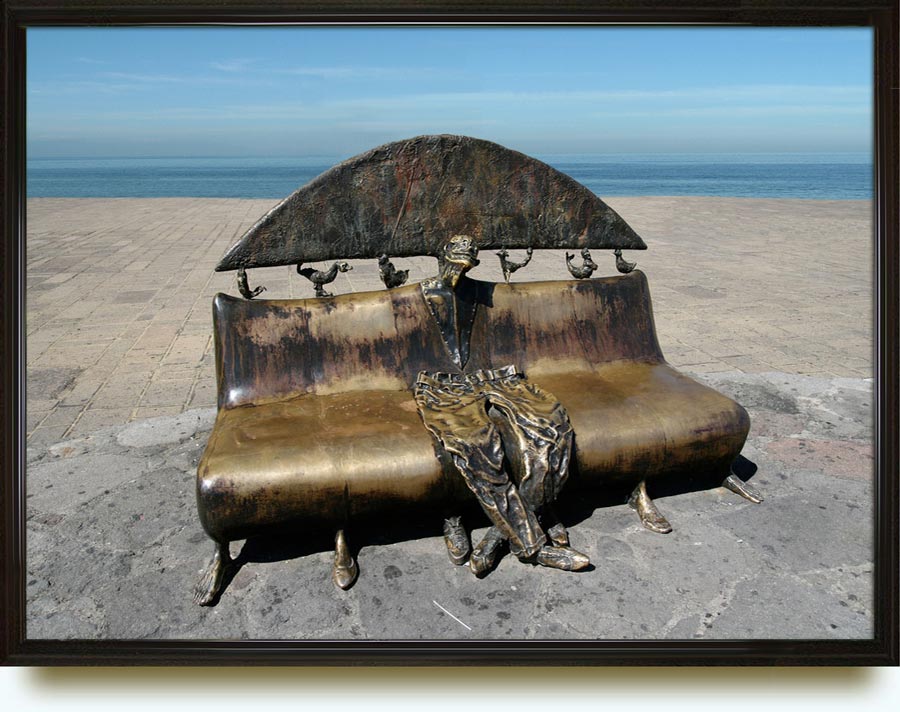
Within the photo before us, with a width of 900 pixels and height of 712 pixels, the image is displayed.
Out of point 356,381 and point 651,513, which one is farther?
point 356,381

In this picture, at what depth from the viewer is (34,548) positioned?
11.5 ft

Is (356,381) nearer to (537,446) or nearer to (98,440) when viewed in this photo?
(537,446)

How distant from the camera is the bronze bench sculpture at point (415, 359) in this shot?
3.23 metres

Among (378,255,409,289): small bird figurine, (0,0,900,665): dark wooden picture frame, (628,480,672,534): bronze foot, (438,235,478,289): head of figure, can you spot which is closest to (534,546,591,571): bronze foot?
(628,480,672,534): bronze foot

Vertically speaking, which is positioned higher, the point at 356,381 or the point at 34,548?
the point at 356,381

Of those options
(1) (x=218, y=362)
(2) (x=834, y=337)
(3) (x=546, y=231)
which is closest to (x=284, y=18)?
(1) (x=218, y=362)

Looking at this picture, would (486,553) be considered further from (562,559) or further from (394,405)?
(394,405)

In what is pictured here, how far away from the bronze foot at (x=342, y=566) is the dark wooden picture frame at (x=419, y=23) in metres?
0.58

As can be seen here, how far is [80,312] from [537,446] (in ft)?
21.5

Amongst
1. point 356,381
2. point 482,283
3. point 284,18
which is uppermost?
point 284,18

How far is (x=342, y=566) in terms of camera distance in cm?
329

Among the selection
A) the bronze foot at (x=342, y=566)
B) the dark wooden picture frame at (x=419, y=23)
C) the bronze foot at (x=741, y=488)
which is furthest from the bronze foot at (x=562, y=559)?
the bronze foot at (x=741, y=488)

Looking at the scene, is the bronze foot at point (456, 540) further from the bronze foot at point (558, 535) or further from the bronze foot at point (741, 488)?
the bronze foot at point (741, 488)

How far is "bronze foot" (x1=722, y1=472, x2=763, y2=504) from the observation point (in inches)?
152
